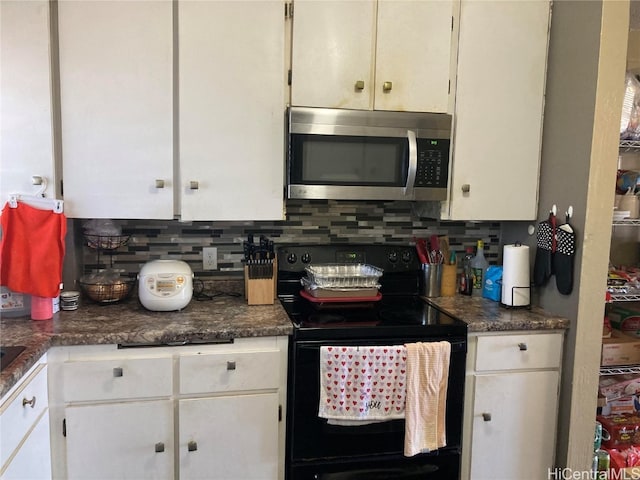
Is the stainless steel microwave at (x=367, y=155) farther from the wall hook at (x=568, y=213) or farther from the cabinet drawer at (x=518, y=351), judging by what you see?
the cabinet drawer at (x=518, y=351)

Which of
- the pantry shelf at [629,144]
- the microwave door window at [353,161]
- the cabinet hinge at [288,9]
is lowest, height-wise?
the microwave door window at [353,161]

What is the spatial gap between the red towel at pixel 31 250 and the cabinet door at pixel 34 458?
47 centimetres

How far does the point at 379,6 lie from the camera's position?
2018 millimetres

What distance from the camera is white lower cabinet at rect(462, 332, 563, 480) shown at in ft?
6.46

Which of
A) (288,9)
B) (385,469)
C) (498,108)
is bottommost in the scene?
(385,469)

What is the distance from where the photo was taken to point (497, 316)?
2031mm

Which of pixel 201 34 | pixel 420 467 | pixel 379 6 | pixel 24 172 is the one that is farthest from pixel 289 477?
pixel 379 6

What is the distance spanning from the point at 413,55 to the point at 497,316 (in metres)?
1.17

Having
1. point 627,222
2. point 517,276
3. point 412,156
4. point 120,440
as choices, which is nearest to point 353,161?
point 412,156

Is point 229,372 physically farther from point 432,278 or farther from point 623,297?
point 623,297

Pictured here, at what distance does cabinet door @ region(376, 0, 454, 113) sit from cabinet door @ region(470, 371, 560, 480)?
1211 mm

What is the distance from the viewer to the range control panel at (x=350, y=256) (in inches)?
89.4

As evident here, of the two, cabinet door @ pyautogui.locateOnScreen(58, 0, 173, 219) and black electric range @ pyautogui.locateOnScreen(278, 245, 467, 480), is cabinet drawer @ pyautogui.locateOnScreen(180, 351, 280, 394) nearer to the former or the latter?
black electric range @ pyautogui.locateOnScreen(278, 245, 467, 480)

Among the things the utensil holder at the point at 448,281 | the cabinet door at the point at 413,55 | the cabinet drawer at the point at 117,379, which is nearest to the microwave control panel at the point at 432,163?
the cabinet door at the point at 413,55
